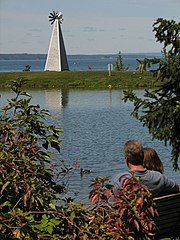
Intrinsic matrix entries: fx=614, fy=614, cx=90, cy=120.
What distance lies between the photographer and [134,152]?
5242 mm

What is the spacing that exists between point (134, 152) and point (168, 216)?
83cm

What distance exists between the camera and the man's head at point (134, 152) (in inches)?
205

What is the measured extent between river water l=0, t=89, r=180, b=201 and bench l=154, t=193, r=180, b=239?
0.84 metres

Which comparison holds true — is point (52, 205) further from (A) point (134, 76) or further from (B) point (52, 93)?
(A) point (134, 76)

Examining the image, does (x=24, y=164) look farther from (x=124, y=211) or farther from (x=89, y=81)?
(x=89, y=81)

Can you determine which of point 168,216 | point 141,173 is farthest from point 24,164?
point 168,216

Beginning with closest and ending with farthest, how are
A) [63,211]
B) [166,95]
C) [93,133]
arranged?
[63,211] → [166,95] → [93,133]

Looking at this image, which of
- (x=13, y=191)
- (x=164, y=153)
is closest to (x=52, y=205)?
(x=13, y=191)

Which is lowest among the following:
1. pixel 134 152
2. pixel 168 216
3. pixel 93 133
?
pixel 93 133

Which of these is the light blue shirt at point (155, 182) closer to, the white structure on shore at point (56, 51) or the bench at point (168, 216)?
the bench at point (168, 216)

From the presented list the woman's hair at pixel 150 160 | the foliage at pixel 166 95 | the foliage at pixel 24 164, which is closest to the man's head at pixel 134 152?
the woman's hair at pixel 150 160

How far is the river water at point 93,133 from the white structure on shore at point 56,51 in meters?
20.6

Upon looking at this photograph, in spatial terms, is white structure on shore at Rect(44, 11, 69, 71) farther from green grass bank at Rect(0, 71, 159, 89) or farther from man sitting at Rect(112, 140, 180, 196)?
man sitting at Rect(112, 140, 180, 196)

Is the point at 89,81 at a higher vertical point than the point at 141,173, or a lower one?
→ lower
